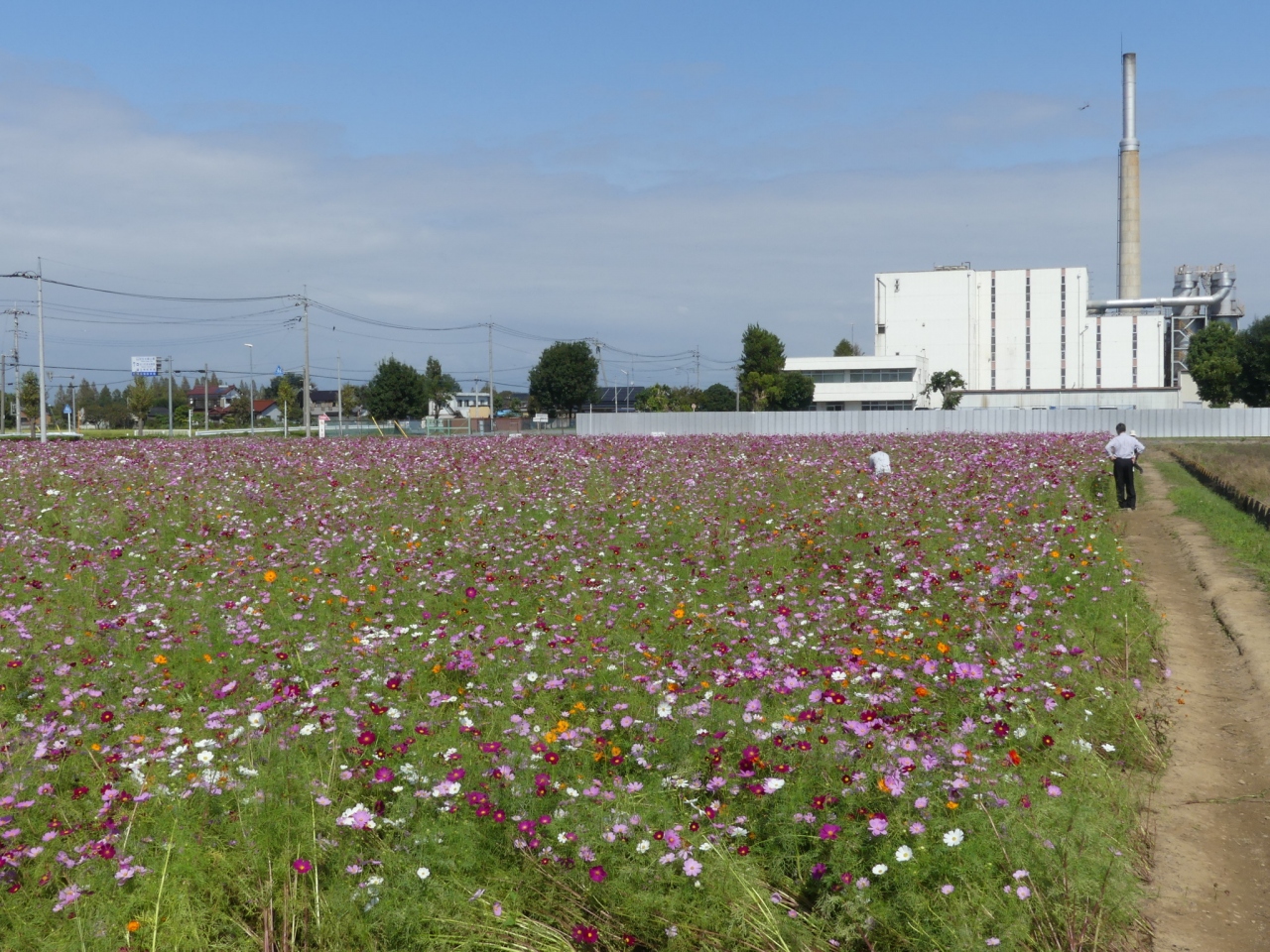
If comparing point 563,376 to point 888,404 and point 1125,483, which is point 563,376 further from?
point 1125,483

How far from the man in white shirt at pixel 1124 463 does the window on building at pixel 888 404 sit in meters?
85.3

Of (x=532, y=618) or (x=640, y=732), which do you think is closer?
(x=640, y=732)

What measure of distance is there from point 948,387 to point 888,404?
21.5ft

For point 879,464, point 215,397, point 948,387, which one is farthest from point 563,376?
point 215,397

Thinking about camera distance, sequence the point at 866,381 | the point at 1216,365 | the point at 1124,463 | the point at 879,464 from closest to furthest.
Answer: the point at 1124,463 < the point at 879,464 < the point at 1216,365 < the point at 866,381

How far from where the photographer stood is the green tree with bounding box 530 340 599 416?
10426 cm

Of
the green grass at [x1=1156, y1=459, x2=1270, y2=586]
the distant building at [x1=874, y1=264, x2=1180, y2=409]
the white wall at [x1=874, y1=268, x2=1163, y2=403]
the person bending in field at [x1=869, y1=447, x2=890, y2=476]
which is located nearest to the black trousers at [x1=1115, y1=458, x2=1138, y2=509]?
the green grass at [x1=1156, y1=459, x2=1270, y2=586]

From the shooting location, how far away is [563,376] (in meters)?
104

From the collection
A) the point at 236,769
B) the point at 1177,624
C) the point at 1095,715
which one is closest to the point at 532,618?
the point at 236,769

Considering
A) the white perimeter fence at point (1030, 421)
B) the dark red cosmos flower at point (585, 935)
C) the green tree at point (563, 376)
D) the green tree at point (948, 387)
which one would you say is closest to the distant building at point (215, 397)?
the green tree at point (563, 376)

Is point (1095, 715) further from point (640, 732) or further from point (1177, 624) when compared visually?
point (1177, 624)

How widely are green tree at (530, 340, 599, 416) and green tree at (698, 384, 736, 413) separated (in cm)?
1760

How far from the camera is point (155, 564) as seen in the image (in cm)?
1177

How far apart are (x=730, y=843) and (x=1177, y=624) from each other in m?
7.56
